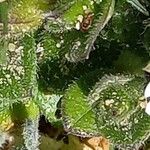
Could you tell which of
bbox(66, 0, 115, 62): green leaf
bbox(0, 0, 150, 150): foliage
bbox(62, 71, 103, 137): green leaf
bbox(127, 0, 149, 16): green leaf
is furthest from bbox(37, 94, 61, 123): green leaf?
bbox(127, 0, 149, 16): green leaf

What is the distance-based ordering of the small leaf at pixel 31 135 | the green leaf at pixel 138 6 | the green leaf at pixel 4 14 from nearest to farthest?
the green leaf at pixel 4 14
the green leaf at pixel 138 6
the small leaf at pixel 31 135

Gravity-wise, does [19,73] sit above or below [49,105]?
above

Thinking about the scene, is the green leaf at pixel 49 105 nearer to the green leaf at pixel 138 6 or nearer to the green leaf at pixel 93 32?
the green leaf at pixel 93 32

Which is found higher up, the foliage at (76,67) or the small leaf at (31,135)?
the foliage at (76,67)

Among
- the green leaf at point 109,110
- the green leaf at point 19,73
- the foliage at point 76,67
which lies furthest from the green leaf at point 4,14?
the green leaf at point 109,110

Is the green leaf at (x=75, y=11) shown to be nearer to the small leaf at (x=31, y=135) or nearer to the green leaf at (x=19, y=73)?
the green leaf at (x=19, y=73)

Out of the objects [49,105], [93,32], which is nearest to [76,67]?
[49,105]

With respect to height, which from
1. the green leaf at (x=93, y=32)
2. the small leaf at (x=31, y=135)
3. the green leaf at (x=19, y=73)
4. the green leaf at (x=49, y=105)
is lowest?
the small leaf at (x=31, y=135)

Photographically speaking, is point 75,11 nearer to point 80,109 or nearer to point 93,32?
point 93,32

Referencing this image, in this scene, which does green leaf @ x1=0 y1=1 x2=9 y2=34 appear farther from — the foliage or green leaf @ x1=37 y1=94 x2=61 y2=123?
green leaf @ x1=37 y1=94 x2=61 y2=123

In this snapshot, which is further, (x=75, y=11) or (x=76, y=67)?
(x=76, y=67)

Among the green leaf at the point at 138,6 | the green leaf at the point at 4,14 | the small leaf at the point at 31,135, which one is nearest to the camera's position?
the green leaf at the point at 4,14

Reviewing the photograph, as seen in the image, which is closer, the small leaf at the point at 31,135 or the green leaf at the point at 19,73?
the green leaf at the point at 19,73
